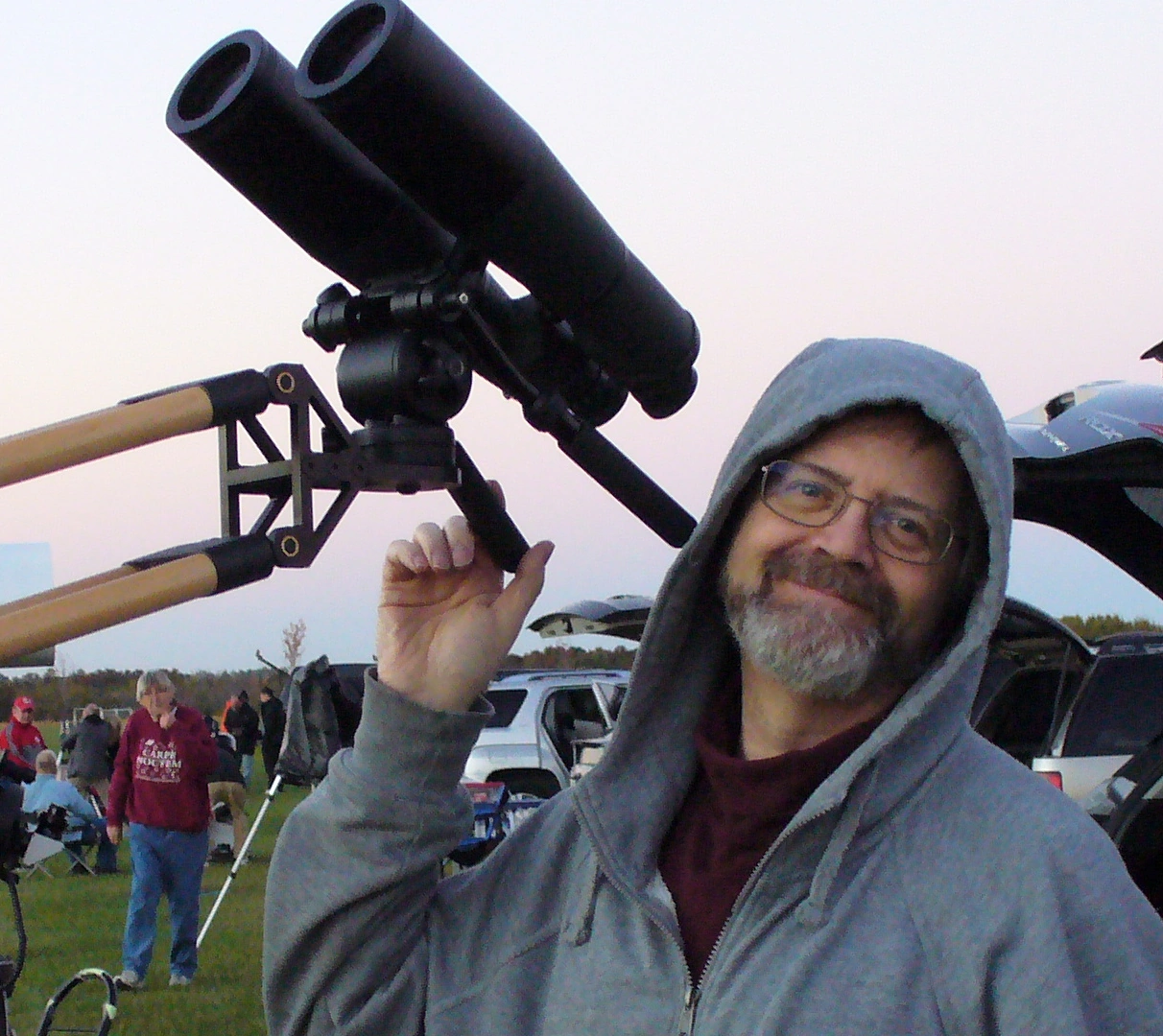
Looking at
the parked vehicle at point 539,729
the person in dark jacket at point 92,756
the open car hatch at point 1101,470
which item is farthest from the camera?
the person in dark jacket at point 92,756

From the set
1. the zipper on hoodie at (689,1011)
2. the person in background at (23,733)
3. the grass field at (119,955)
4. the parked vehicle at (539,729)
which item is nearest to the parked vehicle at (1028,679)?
the grass field at (119,955)

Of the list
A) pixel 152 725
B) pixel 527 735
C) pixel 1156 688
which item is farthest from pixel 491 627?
pixel 527 735

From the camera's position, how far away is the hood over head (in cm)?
173

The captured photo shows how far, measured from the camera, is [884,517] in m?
1.84

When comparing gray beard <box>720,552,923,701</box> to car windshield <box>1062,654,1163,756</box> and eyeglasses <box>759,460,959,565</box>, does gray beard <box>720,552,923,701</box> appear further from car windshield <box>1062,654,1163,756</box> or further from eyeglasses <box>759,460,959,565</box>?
car windshield <box>1062,654,1163,756</box>

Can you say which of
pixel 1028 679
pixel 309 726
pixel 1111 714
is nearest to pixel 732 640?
pixel 1111 714

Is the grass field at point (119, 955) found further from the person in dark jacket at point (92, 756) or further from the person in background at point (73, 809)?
the person in dark jacket at point (92, 756)

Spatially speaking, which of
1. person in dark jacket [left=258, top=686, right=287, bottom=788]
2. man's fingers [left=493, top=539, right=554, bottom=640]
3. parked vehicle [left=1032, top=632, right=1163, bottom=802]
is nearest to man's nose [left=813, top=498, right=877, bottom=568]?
man's fingers [left=493, top=539, right=554, bottom=640]

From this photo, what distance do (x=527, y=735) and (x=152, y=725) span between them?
5.40m

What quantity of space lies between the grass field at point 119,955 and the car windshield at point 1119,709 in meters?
4.19

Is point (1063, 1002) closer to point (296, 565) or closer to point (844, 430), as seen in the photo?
point (844, 430)

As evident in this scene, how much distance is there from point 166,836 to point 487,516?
23.4ft

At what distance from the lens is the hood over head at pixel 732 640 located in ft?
5.68

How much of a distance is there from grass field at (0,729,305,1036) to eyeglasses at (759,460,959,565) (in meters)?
3.46
